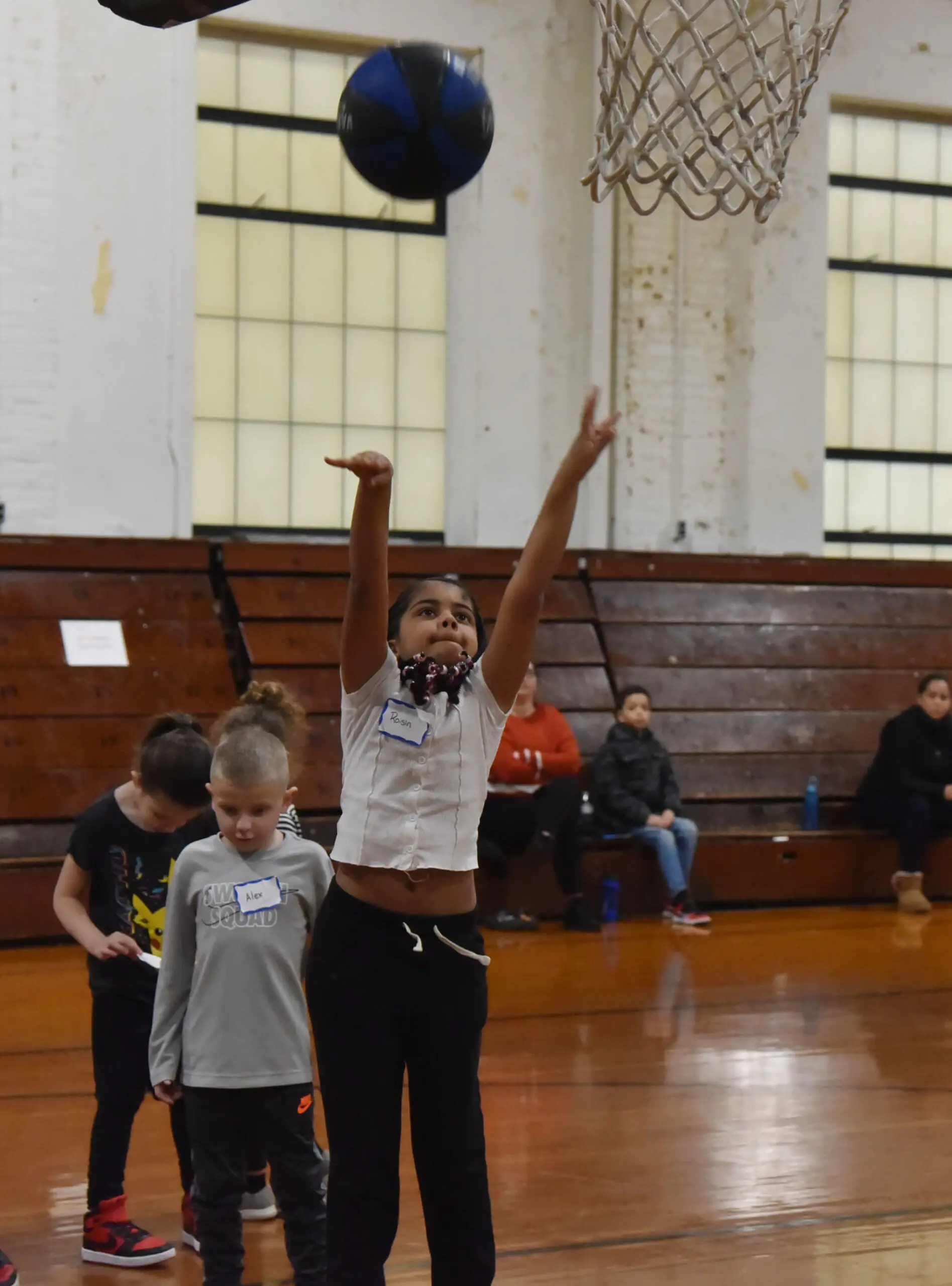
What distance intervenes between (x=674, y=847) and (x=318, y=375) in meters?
3.66

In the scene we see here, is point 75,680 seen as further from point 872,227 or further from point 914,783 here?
point 872,227

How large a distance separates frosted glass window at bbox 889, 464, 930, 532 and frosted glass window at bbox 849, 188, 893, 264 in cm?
142

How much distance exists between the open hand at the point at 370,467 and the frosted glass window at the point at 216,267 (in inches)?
280

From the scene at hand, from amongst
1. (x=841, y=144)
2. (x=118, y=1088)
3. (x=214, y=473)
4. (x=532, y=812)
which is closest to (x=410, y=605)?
(x=118, y=1088)

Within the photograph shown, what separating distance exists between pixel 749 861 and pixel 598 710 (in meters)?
1.15

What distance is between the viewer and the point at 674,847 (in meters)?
7.63

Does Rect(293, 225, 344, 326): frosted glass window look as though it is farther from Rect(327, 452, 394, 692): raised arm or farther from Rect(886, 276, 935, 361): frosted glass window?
Rect(327, 452, 394, 692): raised arm

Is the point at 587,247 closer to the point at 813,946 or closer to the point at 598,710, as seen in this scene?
the point at 598,710

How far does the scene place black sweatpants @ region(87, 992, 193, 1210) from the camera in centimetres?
326

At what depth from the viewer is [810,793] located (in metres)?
8.47

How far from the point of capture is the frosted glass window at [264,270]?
9.20 m

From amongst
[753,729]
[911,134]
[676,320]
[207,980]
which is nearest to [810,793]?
[753,729]

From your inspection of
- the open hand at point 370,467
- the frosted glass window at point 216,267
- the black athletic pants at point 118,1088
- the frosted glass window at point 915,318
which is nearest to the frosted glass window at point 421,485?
the frosted glass window at point 216,267

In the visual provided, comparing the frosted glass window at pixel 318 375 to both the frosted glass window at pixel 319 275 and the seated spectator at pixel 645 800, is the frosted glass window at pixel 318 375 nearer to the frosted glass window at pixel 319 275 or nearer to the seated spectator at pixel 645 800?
the frosted glass window at pixel 319 275
